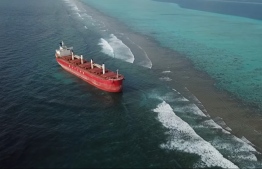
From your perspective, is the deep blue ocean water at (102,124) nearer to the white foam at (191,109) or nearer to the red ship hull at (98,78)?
the white foam at (191,109)

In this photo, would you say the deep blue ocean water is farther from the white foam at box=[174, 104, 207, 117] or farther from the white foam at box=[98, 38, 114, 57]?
the white foam at box=[98, 38, 114, 57]

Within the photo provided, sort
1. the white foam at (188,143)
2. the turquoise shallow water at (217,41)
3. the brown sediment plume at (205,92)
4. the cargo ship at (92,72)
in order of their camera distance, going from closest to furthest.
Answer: the white foam at (188,143) < the brown sediment plume at (205,92) < the cargo ship at (92,72) < the turquoise shallow water at (217,41)

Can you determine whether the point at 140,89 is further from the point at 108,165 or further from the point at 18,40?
the point at 18,40

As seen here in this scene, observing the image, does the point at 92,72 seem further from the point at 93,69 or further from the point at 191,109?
the point at 191,109

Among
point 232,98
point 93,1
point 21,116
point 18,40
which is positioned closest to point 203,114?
point 232,98

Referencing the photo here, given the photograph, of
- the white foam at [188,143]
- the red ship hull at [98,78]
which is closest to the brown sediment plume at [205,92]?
the white foam at [188,143]
